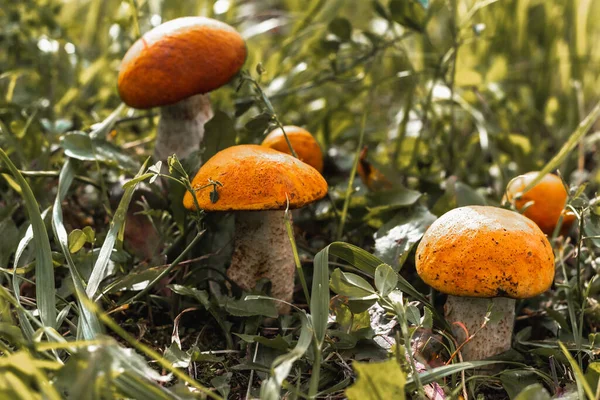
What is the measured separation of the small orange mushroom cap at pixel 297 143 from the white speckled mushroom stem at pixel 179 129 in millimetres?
344

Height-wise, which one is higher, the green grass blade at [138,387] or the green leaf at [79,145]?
the green leaf at [79,145]

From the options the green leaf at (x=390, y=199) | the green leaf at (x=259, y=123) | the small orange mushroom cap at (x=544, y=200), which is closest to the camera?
the green leaf at (x=259, y=123)

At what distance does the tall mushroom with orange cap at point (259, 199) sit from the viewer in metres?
1.69

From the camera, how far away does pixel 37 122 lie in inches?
106

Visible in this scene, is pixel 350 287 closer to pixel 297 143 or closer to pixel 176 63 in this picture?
pixel 297 143

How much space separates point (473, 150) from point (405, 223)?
4.26 ft

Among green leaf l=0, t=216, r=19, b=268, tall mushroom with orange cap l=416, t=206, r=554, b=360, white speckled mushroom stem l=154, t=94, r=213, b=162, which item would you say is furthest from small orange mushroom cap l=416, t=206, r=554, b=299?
green leaf l=0, t=216, r=19, b=268

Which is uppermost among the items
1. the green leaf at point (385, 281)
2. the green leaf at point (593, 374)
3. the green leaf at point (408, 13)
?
the green leaf at point (408, 13)

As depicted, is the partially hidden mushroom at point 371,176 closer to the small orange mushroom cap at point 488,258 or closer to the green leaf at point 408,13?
the green leaf at point 408,13

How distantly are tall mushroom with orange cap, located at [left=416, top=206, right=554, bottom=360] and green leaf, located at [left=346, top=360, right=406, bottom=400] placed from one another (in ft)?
1.34

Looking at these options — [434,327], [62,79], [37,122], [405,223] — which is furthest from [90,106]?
Result: [434,327]

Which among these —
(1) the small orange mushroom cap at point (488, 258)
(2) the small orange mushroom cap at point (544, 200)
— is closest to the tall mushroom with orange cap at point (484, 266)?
(1) the small orange mushroom cap at point (488, 258)

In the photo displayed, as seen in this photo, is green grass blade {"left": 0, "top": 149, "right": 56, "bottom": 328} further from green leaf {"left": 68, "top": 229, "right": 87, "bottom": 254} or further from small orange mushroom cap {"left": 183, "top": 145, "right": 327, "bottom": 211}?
small orange mushroom cap {"left": 183, "top": 145, "right": 327, "bottom": 211}

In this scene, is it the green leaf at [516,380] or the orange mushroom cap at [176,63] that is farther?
the orange mushroom cap at [176,63]
